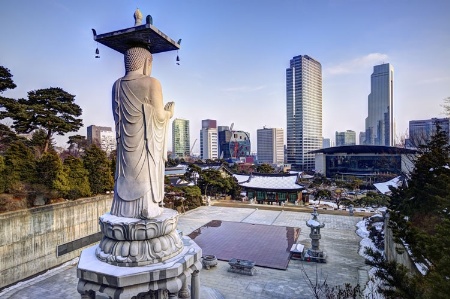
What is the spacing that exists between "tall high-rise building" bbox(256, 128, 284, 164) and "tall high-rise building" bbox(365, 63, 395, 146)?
54.6m

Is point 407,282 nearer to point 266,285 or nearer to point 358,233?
point 266,285

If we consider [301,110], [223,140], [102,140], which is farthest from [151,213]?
[223,140]

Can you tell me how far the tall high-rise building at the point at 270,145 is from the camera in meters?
123

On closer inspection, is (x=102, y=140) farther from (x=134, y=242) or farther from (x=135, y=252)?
(x=135, y=252)

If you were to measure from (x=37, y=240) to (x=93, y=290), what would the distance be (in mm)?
8565

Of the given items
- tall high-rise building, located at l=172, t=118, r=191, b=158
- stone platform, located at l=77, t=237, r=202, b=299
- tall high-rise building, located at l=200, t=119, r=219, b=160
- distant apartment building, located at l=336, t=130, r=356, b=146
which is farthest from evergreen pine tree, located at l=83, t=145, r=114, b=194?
distant apartment building, located at l=336, t=130, r=356, b=146

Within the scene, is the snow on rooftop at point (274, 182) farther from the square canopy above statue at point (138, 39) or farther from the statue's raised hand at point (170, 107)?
the square canopy above statue at point (138, 39)

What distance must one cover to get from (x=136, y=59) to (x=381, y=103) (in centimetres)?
16927

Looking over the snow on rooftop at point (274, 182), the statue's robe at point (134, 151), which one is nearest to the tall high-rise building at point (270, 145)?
the snow on rooftop at point (274, 182)

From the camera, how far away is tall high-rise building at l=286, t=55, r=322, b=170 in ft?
311

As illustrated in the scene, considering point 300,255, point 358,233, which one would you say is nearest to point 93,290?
point 300,255

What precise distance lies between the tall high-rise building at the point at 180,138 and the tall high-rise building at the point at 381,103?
100 meters

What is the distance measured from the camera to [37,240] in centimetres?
1241

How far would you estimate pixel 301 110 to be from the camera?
94.2 meters
